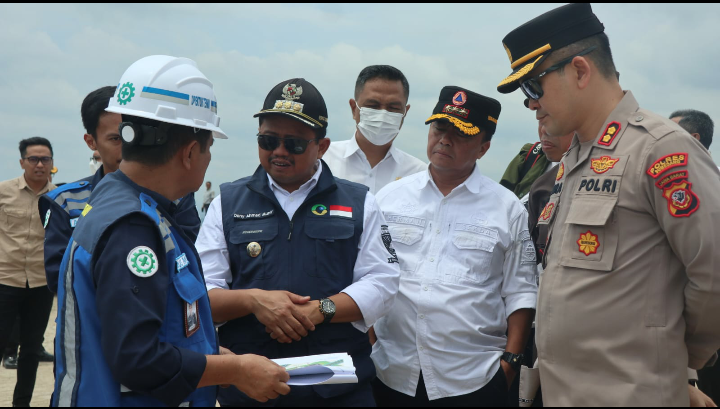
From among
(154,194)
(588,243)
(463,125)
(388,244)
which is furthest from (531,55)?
(154,194)

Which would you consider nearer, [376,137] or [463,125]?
[463,125]

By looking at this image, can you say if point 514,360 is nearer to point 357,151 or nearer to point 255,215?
point 255,215

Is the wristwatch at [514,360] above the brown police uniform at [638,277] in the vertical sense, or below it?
below

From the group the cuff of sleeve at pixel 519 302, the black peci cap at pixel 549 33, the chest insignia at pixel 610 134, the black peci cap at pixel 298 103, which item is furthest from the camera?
the cuff of sleeve at pixel 519 302

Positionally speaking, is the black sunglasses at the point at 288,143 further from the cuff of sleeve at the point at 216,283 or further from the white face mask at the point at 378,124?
the white face mask at the point at 378,124

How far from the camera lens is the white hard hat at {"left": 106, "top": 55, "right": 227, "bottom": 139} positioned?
2254 millimetres

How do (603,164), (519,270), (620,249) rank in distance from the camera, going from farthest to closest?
1. (519,270)
2. (603,164)
3. (620,249)

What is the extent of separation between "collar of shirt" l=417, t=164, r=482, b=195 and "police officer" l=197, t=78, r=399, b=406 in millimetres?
540

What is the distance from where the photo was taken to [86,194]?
3.51 meters

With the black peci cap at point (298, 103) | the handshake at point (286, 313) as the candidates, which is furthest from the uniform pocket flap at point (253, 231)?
the black peci cap at point (298, 103)

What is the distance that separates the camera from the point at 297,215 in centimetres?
322

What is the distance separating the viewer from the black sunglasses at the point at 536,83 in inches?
105

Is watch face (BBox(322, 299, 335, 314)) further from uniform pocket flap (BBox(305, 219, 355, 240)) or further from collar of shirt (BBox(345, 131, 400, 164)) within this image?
collar of shirt (BBox(345, 131, 400, 164))

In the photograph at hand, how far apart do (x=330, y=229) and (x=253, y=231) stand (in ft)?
1.35
